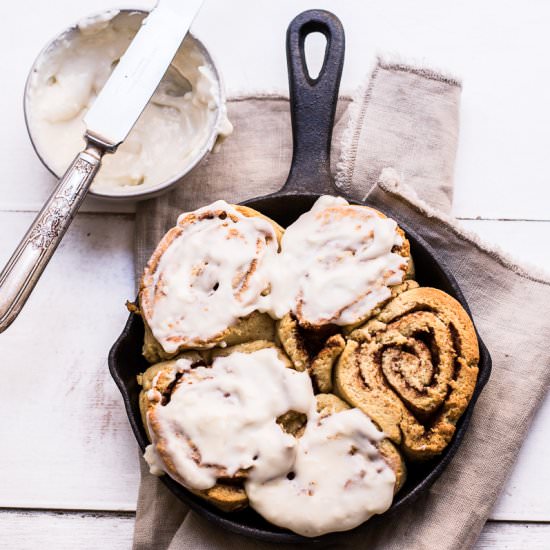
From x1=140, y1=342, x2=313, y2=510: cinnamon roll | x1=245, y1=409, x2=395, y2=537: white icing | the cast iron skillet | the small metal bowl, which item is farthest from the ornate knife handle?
x1=245, y1=409, x2=395, y2=537: white icing

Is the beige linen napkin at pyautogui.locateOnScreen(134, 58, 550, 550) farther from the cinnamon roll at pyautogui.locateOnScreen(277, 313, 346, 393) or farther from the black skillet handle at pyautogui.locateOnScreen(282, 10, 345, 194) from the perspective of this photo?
the cinnamon roll at pyautogui.locateOnScreen(277, 313, 346, 393)

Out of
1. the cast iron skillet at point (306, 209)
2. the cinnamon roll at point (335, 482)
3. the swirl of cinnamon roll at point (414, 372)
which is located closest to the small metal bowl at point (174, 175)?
the cast iron skillet at point (306, 209)

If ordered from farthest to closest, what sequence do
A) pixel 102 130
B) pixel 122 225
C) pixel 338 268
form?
pixel 122 225, pixel 102 130, pixel 338 268

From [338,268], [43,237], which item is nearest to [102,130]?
[43,237]

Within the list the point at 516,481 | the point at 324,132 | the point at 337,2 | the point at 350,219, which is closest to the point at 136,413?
the point at 350,219

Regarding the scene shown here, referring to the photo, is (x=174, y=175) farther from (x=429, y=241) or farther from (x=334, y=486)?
(x=334, y=486)

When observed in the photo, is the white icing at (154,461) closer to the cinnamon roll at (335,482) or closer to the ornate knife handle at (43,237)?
the cinnamon roll at (335,482)

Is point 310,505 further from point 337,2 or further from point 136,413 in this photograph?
point 337,2

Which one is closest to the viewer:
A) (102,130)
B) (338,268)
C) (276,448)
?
(276,448)
